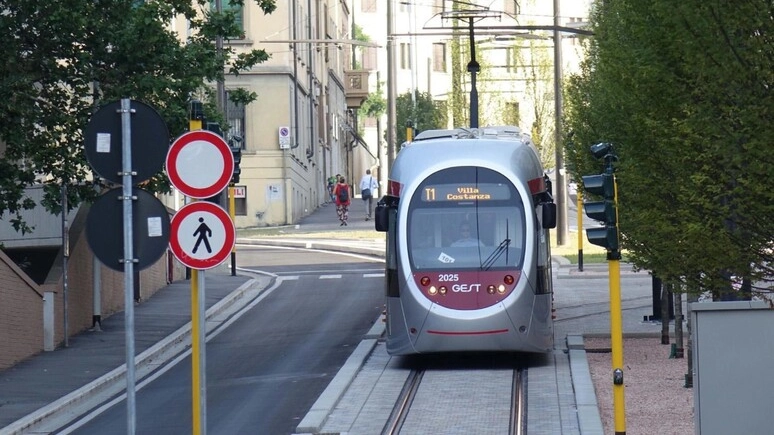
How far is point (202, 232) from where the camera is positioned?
11.4m

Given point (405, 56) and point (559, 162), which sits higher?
point (405, 56)

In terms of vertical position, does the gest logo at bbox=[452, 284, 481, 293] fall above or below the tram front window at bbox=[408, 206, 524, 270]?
below

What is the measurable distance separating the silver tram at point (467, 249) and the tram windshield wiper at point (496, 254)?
1 cm

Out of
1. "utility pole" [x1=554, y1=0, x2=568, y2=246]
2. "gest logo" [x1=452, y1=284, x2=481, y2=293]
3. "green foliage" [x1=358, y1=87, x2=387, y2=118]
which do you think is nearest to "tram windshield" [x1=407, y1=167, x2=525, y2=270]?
"gest logo" [x1=452, y1=284, x2=481, y2=293]

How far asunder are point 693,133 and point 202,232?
4.76 meters

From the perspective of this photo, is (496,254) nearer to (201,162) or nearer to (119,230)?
(201,162)

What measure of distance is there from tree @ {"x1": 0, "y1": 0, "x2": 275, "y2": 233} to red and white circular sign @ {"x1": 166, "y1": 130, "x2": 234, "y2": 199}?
10755mm

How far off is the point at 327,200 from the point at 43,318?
57247mm

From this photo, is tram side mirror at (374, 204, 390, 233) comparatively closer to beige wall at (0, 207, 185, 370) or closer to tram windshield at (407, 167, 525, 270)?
tram windshield at (407, 167, 525, 270)

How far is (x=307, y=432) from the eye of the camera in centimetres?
1500

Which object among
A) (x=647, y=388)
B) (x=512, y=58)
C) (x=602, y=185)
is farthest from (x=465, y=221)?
(x=512, y=58)

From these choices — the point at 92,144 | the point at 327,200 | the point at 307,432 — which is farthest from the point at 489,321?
the point at 327,200

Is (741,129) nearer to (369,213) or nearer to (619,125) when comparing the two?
(619,125)

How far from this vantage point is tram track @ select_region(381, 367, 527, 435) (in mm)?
15575
